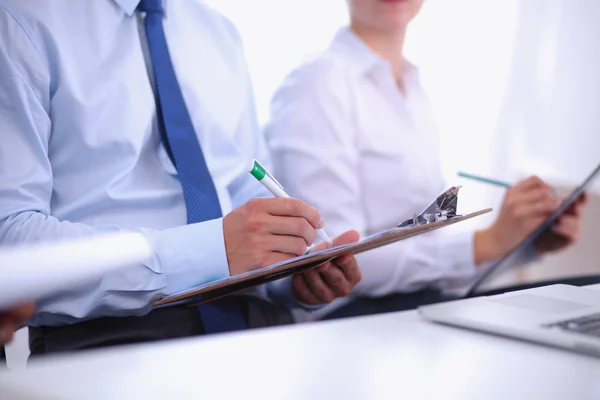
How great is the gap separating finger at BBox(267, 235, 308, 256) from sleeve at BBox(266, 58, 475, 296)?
13.6 inches

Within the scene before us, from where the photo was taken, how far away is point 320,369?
589 mm

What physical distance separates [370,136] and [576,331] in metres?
0.94

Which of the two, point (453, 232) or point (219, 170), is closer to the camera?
point (219, 170)

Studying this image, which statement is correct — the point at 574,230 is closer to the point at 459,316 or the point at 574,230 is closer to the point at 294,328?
the point at 459,316

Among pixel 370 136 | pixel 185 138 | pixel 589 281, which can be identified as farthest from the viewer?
pixel 370 136

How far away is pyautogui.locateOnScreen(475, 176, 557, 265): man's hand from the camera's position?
1604mm

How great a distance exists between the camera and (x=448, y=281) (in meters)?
1.65

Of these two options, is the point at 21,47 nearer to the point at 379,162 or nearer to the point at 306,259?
the point at 306,259

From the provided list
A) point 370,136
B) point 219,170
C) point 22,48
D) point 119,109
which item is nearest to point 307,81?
point 370,136

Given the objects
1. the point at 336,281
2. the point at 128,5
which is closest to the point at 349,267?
the point at 336,281

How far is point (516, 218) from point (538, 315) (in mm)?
889

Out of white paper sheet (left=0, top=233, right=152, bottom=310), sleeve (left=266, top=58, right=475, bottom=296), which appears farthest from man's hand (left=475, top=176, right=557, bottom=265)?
white paper sheet (left=0, top=233, right=152, bottom=310)

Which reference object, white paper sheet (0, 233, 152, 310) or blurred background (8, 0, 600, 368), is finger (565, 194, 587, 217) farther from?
white paper sheet (0, 233, 152, 310)

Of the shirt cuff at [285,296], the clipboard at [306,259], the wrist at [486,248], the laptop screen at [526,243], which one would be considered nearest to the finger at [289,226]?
the clipboard at [306,259]
